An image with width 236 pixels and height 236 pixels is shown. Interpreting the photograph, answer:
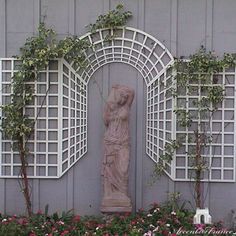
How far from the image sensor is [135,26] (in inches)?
248

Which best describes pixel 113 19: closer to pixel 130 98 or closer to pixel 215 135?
pixel 130 98

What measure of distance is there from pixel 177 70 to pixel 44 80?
167cm

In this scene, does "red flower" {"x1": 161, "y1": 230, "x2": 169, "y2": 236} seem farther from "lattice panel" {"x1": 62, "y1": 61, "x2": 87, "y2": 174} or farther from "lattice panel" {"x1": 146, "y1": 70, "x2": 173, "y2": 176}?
"lattice panel" {"x1": 62, "y1": 61, "x2": 87, "y2": 174}

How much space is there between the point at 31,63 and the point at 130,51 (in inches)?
48.7

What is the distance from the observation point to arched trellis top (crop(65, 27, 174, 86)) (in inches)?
247

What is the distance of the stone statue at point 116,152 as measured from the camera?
5934 mm

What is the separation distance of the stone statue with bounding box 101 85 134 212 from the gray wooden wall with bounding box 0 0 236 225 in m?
0.44

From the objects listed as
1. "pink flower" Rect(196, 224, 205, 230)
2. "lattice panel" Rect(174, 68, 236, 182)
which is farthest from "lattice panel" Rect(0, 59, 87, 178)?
"pink flower" Rect(196, 224, 205, 230)

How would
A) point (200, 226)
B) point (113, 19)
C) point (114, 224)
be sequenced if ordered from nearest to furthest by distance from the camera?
point (200, 226) → point (114, 224) → point (113, 19)

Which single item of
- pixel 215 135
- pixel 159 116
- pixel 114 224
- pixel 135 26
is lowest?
pixel 114 224

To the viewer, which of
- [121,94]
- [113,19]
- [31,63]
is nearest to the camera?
[121,94]

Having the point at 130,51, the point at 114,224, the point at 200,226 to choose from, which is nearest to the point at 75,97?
the point at 130,51

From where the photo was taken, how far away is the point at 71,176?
6363 mm

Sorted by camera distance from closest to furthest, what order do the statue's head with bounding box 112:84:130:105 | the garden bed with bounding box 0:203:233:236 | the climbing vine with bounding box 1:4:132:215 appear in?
the garden bed with bounding box 0:203:233:236
the statue's head with bounding box 112:84:130:105
the climbing vine with bounding box 1:4:132:215
